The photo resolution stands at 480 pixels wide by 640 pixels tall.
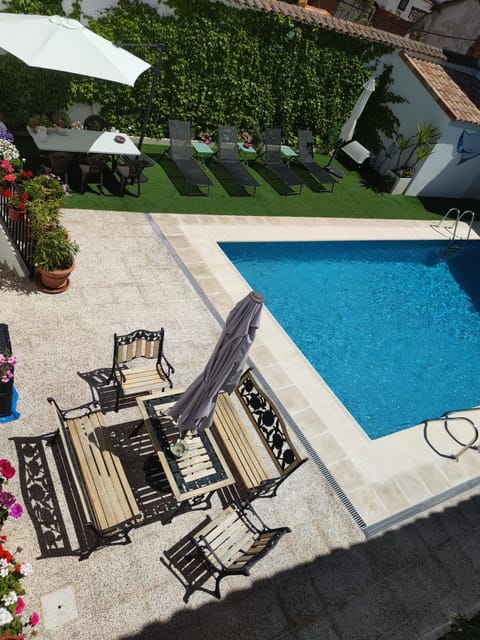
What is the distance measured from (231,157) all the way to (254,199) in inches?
76.0

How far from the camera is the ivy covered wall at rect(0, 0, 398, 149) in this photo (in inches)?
479

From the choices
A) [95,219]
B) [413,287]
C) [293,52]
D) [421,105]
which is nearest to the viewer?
[95,219]

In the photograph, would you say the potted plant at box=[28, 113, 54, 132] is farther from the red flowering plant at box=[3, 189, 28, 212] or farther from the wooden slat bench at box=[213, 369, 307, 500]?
the wooden slat bench at box=[213, 369, 307, 500]

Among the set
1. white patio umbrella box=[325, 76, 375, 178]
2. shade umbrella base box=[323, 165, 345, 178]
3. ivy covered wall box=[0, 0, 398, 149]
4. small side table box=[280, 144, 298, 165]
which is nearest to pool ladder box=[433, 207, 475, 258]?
shade umbrella base box=[323, 165, 345, 178]

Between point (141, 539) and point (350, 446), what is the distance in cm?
383

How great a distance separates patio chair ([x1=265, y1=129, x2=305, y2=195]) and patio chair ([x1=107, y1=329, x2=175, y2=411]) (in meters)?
10.0

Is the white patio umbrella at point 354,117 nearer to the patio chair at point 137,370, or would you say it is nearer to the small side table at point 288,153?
the small side table at point 288,153

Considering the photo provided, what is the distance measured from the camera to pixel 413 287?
1348 cm

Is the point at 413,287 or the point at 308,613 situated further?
the point at 413,287

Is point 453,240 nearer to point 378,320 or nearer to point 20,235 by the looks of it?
point 378,320

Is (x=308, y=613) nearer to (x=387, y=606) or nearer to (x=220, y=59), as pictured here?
(x=387, y=606)

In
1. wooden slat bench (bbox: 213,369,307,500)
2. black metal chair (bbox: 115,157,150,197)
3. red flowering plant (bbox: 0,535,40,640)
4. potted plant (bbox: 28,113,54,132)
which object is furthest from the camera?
black metal chair (bbox: 115,157,150,197)

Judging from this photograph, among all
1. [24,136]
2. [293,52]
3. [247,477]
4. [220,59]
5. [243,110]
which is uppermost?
[293,52]

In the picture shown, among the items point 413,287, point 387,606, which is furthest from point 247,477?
point 413,287
